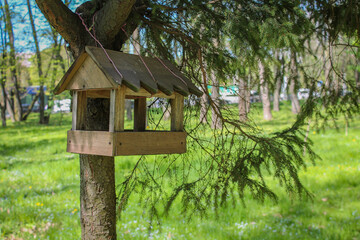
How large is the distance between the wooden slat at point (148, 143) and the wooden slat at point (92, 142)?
0.16 feet

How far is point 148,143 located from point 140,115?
511 millimetres

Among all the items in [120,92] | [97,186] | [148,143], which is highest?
[120,92]

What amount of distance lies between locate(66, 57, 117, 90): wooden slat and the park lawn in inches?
58.2

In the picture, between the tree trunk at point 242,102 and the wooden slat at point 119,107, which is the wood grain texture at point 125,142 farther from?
the tree trunk at point 242,102

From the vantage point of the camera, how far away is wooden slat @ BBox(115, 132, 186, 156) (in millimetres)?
2143

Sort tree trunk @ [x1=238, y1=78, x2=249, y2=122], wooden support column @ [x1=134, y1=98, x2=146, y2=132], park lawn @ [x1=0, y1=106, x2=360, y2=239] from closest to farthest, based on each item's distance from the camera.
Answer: wooden support column @ [x1=134, y1=98, x2=146, y2=132] < tree trunk @ [x1=238, y1=78, x2=249, y2=122] < park lawn @ [x1=0, y1=106, x2=360, y2=239]

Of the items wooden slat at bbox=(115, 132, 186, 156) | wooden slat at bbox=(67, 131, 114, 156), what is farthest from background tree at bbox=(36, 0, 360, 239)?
wooden slat at bbox=(115, 132, 186, 156)

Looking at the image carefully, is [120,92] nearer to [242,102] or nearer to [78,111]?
[78,111]

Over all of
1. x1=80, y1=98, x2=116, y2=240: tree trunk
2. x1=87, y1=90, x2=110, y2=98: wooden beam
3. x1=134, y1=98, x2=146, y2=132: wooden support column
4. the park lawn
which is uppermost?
x1=87, y1=90, x2=110, y2=98: wooden beam

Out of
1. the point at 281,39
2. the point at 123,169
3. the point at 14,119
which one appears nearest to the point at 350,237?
the point at 281,39

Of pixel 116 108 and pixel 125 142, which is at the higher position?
pixel 116 108

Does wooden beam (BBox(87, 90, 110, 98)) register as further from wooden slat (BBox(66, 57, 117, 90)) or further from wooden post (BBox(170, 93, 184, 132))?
wooden post (BBox(170, 93, 184, 132))

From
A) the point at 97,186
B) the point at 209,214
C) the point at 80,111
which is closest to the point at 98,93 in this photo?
the point at 80,111

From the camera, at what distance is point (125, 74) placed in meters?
2.19
